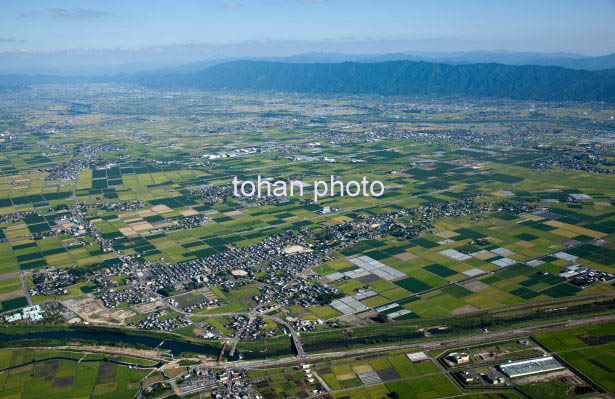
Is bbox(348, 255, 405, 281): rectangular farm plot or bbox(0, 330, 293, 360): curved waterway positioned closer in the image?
bbox(0, 330, 293, 360): curved waterway

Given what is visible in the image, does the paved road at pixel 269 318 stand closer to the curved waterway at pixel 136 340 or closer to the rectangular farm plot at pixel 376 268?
the curved waterway at pixel 136 340

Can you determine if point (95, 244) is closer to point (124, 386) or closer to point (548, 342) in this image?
point (124, 386)

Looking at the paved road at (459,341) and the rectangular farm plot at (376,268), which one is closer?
the paved road at (459,341)

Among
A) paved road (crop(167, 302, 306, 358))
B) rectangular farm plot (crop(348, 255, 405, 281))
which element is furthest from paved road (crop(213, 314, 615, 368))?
rectangular farm plot (crop(348, 255, 405, 281))

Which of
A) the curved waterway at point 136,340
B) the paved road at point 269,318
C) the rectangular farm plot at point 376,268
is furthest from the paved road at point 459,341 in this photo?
the rectangular farm plot at point 376,268

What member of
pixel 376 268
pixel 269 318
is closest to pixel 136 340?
pixel 269 318

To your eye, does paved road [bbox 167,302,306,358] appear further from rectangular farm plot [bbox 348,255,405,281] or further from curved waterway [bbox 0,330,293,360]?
rectangular farm plot [bbox 348,255,405,281]

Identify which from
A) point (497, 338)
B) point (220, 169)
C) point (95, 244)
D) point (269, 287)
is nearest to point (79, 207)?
point (95, 244)

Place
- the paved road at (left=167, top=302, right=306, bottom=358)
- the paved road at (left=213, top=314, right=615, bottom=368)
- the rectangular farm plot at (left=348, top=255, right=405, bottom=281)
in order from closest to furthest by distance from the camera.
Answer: the paved road at (left=213, top=314, right=615, bottom=368), the paved road at (left=167, top=302, right=306, bottom=358), the rectangular farm plot at (left=348, top=255, right=405, bottom=281)

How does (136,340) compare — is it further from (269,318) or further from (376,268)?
(376,268)

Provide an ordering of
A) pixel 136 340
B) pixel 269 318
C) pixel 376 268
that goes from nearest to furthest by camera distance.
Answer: pixel 136 340 → pixel 269 318 → pixel 376 268

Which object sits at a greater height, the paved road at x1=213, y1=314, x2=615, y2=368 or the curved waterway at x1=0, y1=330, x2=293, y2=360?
the paved road at x1=213, y1=314, x2=615, y2=368

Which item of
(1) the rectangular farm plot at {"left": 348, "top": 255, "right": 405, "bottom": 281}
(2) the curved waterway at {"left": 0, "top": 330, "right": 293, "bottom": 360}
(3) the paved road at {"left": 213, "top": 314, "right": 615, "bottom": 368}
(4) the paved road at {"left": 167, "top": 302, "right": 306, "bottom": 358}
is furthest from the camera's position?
(1) the rectangular farm plot at {"left": 348, "top": 255, "right": 405, "bottom": 281}
